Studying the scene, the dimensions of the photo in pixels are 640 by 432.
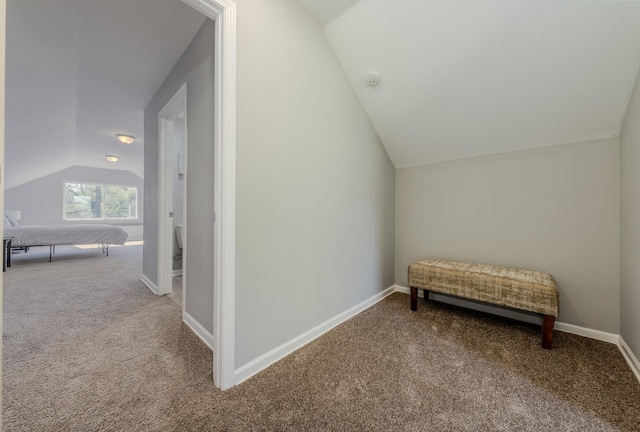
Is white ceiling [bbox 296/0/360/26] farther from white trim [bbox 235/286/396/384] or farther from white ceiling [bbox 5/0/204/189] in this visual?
white trim [bbox 235/286/396/384]

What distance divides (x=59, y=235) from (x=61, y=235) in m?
0.03

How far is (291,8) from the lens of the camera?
171 cm

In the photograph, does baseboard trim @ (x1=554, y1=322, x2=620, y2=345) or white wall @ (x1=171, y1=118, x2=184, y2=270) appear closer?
baseboard trim @ (x1=554, y1=322, x2=620, y2=345)

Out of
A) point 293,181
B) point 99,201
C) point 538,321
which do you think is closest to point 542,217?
point 538,321

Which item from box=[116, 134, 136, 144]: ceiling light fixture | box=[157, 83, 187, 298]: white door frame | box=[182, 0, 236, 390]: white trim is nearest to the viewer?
box=[182, 0, 236, 390]: white trim

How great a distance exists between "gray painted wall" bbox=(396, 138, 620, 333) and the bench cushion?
0.21 metres

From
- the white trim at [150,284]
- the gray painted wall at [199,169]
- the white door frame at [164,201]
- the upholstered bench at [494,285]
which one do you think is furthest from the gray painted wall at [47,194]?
the upholstered bench at [494,285]

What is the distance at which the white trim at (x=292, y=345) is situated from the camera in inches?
55.8

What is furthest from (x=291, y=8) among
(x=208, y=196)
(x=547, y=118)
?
(x=547, y=118)

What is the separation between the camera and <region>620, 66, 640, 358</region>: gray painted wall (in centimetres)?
148

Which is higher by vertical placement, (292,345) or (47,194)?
(47,194)

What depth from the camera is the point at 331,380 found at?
1.39 meters

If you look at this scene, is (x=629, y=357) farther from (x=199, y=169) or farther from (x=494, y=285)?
(x=199, y=169)

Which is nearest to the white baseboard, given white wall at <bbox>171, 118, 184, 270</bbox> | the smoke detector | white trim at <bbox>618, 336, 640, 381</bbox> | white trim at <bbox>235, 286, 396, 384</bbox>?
white trim at <bbox>235, 286, 396, 384</bbox>
